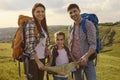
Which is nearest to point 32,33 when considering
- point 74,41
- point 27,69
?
point 27,69

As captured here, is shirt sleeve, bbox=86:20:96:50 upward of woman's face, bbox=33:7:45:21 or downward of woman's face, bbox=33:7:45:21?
downward

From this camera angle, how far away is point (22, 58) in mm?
7961

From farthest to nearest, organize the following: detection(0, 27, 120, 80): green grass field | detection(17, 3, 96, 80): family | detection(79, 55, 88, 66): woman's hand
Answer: detection(0, 27, 120, 80): green grass field < detection(79, 55, 88, 66): woman's hand < detection(17, 3, 96, 80): family

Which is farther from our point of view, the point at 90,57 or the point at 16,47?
the point at 90,57

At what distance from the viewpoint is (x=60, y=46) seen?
902 centimetres

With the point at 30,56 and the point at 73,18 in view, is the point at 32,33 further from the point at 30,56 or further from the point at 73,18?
the point at 73,18

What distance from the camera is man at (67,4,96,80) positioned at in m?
8.52

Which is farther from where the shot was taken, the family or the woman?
the family

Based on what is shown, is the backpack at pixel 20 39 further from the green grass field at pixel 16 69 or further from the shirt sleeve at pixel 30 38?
the green grass field at pixel 16 69

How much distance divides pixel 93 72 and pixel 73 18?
164cm

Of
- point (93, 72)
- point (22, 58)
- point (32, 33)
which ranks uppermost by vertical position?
point (32, 33)

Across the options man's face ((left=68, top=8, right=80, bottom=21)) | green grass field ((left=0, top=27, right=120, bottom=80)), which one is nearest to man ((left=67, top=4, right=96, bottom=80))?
man's face ((left=68, top=8, right=80, bottom=21))

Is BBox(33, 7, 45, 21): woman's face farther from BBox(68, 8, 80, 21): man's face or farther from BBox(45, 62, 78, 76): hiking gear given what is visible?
BBox(45, 62, 78, 76): hiking gear

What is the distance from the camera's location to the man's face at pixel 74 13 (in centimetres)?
864
